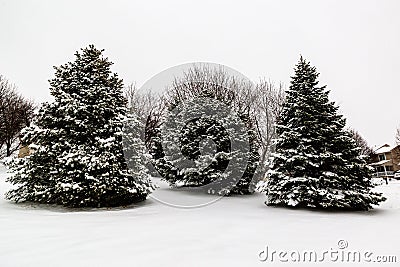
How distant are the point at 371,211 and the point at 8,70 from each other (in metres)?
24.9

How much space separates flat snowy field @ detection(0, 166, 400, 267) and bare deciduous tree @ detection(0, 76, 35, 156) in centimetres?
1445

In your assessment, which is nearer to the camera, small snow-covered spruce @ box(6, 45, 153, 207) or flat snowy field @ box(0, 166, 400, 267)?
flat snowy field @ box(0, 166, 400, 267)

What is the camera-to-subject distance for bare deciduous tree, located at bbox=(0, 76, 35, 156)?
1812 centimetres

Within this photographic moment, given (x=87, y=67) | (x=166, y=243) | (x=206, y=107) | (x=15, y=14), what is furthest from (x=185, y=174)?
(x=15, y=14)

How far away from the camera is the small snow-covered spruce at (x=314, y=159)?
779 cm

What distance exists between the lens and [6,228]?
4.65 meters

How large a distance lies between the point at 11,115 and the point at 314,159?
20.0 metres

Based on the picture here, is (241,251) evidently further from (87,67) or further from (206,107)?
(206,107)

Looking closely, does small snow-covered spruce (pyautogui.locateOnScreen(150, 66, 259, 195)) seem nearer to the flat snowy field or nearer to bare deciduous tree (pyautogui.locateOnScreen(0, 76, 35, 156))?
the flat snowy field

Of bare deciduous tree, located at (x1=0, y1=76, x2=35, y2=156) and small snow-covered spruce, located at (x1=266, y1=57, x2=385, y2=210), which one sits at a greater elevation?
bare deciduous tree, located at (x1=0, y1=76, x2=35, y2=156)

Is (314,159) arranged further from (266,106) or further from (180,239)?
(266,106)

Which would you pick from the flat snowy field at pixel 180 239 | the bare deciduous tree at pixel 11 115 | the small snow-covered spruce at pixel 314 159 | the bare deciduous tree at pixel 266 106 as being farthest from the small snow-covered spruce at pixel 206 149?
the bare deciduous tree at pixel 11 115

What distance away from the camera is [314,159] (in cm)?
818

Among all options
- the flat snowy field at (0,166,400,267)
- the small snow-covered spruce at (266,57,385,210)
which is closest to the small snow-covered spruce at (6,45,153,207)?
the flat snowy field at (0,166,400,267)
